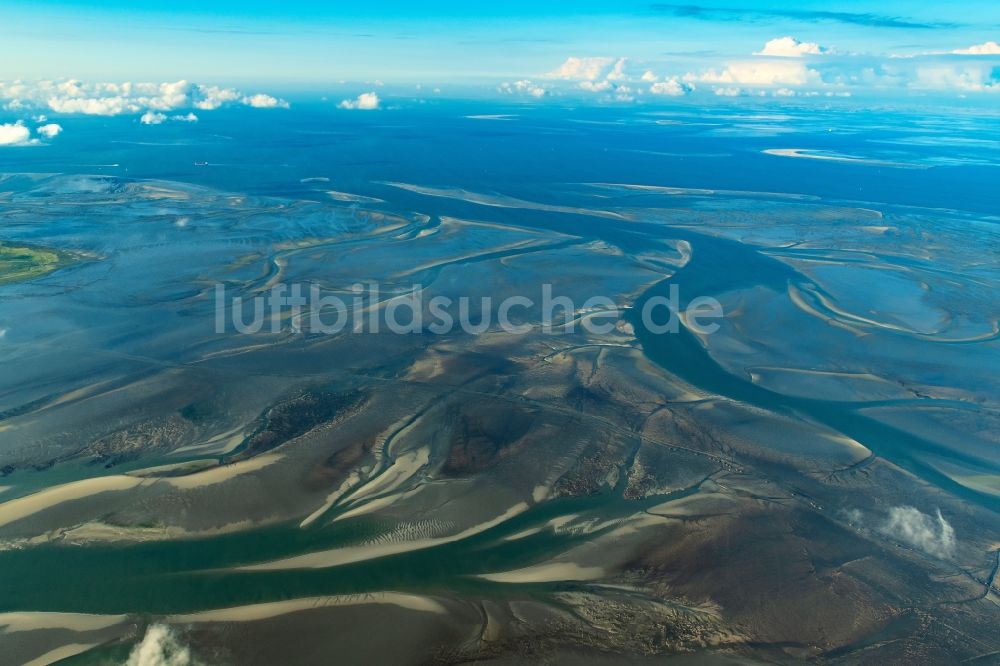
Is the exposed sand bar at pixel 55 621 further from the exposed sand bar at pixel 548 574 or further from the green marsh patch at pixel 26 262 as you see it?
the green marsh patch at pixel 26 262

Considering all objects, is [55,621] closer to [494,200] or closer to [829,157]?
[494,200]

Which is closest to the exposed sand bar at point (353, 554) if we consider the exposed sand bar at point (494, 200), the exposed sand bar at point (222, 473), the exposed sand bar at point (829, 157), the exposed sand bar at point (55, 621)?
the exposed sand bar at point (55, 621)

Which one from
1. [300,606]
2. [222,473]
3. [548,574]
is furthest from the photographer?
[222,473]

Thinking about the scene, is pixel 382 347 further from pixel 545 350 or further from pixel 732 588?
pixel 732 588

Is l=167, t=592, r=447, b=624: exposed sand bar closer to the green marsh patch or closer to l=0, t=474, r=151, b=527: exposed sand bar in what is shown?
l=0, t=474, r=151, b=527: exposed sand bar

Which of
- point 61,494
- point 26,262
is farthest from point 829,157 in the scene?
point 61,494

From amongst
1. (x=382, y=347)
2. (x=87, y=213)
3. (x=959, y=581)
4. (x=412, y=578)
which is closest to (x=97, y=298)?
(x=382, y=347)

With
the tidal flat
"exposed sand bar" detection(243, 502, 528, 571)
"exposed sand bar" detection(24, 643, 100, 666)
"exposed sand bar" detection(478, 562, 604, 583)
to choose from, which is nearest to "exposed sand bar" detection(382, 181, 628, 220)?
the tidal flat
